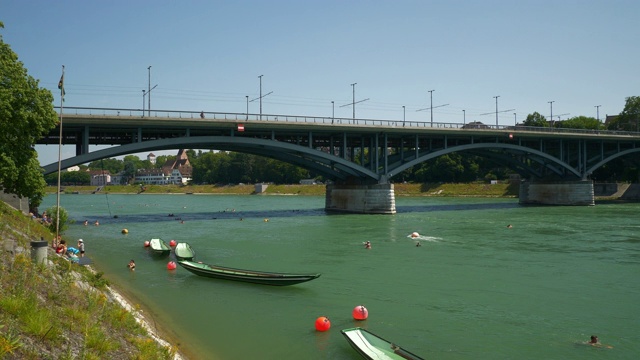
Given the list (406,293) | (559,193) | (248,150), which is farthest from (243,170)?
(406,293)

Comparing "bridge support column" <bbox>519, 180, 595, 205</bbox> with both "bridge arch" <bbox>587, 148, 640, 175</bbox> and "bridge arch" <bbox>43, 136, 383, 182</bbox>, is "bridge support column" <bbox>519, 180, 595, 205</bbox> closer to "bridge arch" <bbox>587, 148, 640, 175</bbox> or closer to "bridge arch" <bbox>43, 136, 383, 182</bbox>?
"bridge arch" <bbox>587, 148, 640, 175</bbox>

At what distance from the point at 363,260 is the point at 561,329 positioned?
13883 millimetres

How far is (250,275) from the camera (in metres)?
21.7

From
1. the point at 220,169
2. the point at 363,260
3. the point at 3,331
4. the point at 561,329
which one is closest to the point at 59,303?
the point at 3,331

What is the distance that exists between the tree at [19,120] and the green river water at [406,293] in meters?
5.97

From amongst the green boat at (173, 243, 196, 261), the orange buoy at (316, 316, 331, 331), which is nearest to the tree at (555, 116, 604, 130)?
the green boat at (173, 243, 196, 261)

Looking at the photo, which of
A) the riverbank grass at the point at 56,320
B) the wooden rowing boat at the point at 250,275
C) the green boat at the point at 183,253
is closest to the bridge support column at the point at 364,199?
the green boat at the point at 183,253

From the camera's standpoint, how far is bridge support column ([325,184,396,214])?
196 feet

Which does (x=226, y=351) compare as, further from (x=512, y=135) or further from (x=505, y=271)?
(x=512, y=135)

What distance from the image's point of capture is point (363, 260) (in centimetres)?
2858

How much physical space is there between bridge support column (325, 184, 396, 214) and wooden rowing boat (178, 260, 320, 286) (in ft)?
124

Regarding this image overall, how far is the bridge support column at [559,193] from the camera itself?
252 feet

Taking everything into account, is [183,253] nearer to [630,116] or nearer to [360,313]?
[360,313]

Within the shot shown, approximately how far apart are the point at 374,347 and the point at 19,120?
20745 mm
